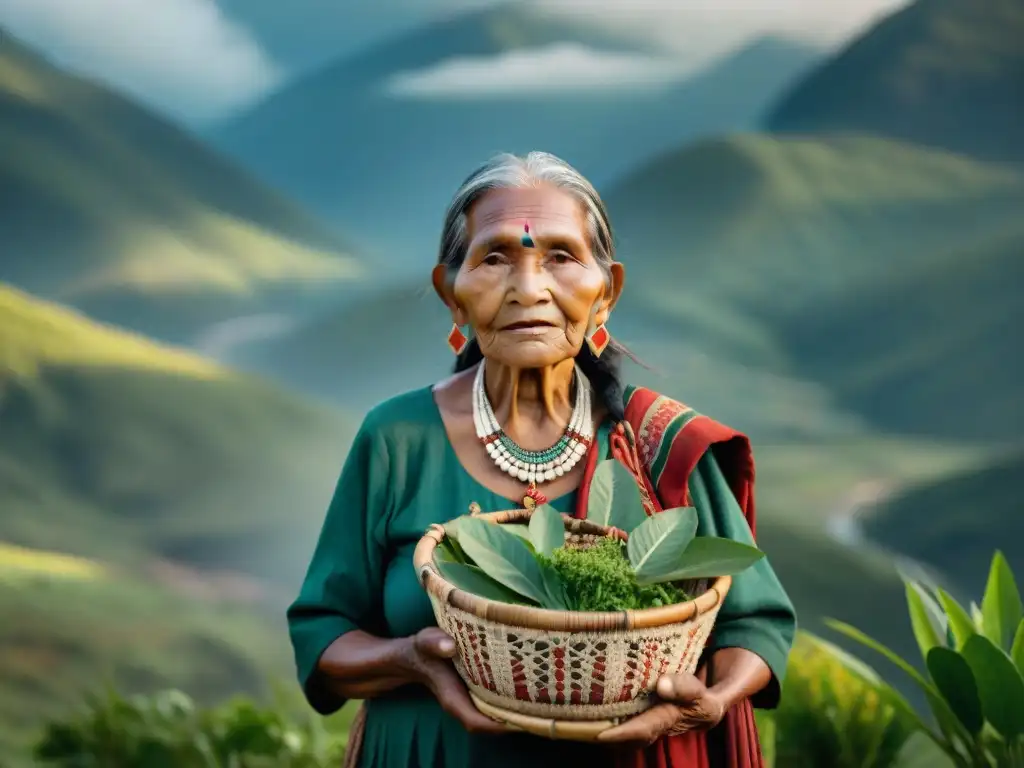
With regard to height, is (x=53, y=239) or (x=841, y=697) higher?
(x=53, y=239)

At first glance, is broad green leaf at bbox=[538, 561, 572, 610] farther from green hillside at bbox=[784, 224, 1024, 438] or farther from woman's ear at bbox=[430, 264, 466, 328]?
green hillside at bbox=[784, 224, 1024, 438]

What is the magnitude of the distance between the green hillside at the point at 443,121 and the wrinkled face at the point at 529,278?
15.7ft

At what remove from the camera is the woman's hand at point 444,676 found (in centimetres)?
125

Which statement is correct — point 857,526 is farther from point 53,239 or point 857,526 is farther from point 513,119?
point 53,239

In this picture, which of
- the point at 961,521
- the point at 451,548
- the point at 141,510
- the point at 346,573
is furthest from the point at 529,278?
the point at 961,521

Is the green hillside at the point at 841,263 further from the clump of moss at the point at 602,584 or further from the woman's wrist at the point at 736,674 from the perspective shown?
the clump of moss at the point at 602,584

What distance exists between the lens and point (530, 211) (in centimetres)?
148

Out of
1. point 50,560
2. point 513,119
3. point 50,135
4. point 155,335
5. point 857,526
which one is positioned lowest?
point 50,560

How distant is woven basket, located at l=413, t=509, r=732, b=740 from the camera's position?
1149 millimetres

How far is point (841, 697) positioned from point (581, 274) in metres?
2.00

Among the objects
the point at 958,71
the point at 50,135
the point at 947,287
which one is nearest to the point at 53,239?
the point at 50,135

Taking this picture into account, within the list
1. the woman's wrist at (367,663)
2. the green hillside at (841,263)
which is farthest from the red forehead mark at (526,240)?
the green hillside at (841,263)

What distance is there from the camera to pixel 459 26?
6191mm

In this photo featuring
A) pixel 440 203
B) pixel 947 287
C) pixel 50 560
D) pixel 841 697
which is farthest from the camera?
pixel 440 203
